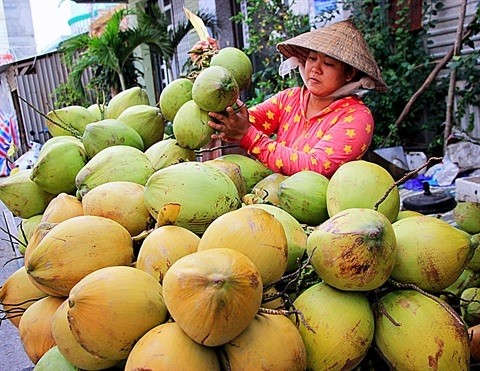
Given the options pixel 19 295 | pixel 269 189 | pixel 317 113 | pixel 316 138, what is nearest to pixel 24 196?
pixel 19 295

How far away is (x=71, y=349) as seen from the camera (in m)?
0.99

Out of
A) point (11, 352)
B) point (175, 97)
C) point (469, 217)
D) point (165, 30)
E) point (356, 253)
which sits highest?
point (165, 30)

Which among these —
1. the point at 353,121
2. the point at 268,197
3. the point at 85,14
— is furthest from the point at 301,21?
the point at 85,14

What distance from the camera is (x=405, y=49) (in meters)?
5.82

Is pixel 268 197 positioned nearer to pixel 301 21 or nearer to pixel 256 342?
pixel 256 342

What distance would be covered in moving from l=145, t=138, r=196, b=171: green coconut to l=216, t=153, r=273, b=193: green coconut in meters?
0.15

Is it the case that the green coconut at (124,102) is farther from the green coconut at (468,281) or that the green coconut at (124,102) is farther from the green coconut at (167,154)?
the green coconut at (468,281)

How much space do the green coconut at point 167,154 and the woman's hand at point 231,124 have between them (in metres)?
0.14

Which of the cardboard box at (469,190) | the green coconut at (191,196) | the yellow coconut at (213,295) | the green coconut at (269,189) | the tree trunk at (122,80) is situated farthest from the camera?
the tree trunk at (122,80)

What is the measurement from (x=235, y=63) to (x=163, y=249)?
112cm

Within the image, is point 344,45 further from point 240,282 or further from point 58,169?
point 240,282

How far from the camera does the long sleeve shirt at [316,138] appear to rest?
6.53 ft

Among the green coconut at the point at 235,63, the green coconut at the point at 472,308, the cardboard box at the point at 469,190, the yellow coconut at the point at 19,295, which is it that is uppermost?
the green coconut at the point at 235,63

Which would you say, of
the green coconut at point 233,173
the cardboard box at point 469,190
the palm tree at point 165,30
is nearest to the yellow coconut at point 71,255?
the green coconut at point 233,173
